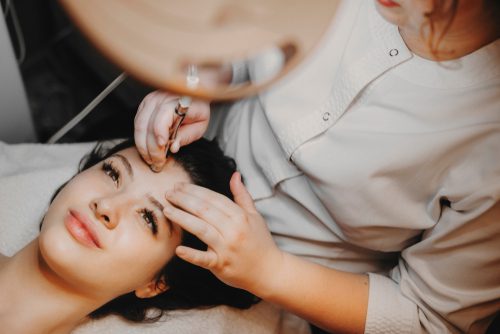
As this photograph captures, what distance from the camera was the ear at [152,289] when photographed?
92cm

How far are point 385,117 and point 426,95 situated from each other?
0.23ft

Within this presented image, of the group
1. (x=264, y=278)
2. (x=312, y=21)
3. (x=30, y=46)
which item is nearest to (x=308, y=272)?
(x=264, y=278)

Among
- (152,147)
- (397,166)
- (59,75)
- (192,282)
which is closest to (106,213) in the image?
(152,147)

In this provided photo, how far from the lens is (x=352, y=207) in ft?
2.63

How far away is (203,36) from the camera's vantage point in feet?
1.05

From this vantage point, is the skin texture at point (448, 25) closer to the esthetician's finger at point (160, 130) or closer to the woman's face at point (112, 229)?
the esthetician's finger at point (160, 130)

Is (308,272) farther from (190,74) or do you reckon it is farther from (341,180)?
(190,74)

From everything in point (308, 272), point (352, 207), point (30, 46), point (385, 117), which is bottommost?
point (308, 272)

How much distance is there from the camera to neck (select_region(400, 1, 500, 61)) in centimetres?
66

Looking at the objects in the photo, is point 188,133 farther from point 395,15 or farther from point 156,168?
point 395,15

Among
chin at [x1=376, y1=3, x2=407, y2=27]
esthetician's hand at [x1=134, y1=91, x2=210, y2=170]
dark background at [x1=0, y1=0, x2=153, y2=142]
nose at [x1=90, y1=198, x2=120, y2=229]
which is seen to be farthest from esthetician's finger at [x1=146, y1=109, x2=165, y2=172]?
dark background at [x1=0, y1=0, x2=153, y2=142]

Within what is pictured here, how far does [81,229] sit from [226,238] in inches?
9.7

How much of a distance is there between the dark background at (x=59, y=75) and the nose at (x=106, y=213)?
0.87m

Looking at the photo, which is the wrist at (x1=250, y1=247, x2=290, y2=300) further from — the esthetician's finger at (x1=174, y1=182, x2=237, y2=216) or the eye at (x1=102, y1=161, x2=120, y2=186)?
the eye at (x1=102, y1=161, x2=120, y2=186)
